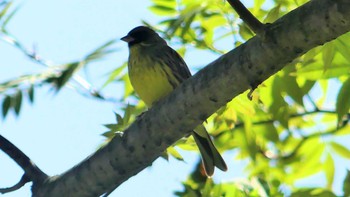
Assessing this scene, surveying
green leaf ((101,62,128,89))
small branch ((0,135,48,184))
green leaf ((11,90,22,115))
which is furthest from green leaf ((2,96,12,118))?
green leaf ((101,62,128,89))

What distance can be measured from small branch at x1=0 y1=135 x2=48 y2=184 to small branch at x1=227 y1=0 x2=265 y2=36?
1186 millimetres

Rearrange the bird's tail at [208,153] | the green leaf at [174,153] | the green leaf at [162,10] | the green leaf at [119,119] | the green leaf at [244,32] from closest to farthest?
1. the green leaf at [119,119]
2. the green leaf at [244,32]
3. the green leaf at [174,153]
4. the green leaf at [162,10]
5. the bird's tail at [208,153]

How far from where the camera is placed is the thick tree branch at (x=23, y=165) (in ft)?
11.2

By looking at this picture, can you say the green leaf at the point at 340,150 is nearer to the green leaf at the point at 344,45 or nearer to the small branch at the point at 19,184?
the green leaf at the point at 344,45

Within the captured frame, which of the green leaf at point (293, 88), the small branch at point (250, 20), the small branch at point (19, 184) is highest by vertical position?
the small branch at point (250, 20)

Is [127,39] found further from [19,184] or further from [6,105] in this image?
[6,105]

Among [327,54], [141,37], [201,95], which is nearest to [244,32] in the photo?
[327,54]

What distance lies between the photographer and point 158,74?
5.10 metres

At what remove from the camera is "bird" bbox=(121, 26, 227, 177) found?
4.58 m

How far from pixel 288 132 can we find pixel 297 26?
89.2 inches

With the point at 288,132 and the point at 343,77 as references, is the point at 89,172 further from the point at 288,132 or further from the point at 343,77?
the point at 288,132

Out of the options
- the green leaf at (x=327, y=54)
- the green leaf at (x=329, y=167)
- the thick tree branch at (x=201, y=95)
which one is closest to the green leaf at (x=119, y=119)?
the thick tree branch at (x=201, y=95)

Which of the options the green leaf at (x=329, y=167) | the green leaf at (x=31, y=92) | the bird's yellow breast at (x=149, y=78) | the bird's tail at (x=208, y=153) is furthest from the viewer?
the bird's yellow breast at (x=149, y=78)

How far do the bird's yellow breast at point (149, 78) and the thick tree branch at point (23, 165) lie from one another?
128cm
